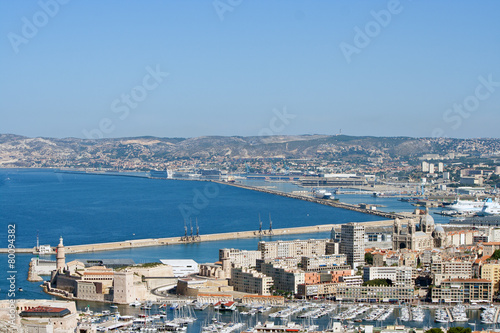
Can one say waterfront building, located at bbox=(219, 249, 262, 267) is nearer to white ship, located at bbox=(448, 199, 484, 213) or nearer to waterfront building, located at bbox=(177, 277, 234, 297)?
waterfront building, located at bbox=(177, 277, 234, 297)

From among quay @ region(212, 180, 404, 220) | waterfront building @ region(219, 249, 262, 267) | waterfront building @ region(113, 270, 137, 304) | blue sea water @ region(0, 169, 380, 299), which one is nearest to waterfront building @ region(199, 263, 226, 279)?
waterfront building @ region(219, 249, 262, 267)

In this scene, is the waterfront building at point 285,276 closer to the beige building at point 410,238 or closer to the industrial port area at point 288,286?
the industrial port area at point 288,286

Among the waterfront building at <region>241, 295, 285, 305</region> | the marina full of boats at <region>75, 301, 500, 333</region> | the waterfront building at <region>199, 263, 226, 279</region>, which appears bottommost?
the marina full of boats at <region>75, 301, 500, 333</region>

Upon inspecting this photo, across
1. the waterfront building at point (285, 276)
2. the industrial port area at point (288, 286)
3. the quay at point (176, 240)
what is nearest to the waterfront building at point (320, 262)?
the industrial port area at point (288, 286)

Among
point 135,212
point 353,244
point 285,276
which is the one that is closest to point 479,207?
point 135,212
